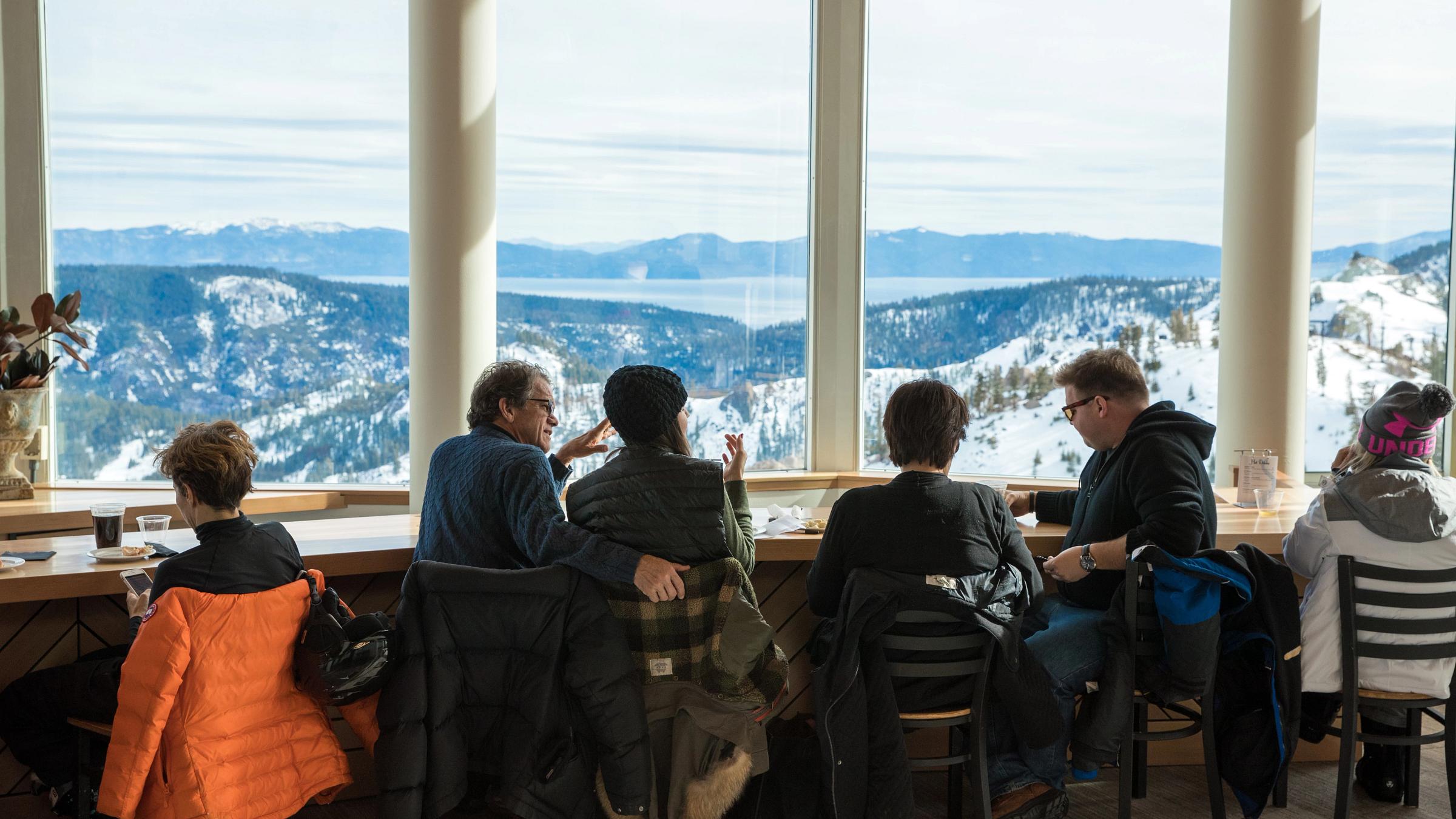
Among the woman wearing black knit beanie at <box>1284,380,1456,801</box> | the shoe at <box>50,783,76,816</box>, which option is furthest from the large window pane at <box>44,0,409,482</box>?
the woman wearing black knit beanie at <box>1284,380,1456,801</box>

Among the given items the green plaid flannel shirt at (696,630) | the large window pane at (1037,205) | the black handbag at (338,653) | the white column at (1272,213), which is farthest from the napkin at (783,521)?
the white column at (1272,213)

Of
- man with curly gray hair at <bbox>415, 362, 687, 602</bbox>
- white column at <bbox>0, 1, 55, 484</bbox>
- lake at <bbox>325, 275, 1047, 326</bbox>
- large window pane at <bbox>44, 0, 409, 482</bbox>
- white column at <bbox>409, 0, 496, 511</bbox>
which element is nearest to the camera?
man with curly gray hair at <bbox>415, 362, 687, 602</bbox>

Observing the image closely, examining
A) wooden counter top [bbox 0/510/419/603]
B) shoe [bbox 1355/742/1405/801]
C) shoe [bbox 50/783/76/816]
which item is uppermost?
wooden counter top [bbox 0/510/419/603]

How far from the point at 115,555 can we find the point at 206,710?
2.33 ft

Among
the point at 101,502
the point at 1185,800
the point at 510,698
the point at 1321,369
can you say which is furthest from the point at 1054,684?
the point at 101,502

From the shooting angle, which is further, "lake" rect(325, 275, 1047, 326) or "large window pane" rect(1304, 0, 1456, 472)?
"lake" rect(325, 275, 1047, 326)

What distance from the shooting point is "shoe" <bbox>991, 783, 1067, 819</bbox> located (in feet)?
9.34

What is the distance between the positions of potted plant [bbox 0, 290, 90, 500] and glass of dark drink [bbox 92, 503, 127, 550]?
207 cm

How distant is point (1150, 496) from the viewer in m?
2.76

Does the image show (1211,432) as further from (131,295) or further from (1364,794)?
(131,295)

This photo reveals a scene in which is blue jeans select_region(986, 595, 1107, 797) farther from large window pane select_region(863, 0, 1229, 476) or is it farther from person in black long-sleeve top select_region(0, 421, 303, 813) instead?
large window pane select_region(863, 0, 1229, 476)

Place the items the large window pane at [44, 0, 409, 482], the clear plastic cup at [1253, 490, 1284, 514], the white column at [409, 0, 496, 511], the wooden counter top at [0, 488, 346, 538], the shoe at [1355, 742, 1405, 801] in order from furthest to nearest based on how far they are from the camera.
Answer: the large window pane at [44, 0, 409, 482], the white column at [409, 0, 496, 511], the wooden counter top at [0, 488, 346, 538], the clear plastic cup at [1253, 490, 1284, 514], the shoe at [1355, 742, 1405, 801]

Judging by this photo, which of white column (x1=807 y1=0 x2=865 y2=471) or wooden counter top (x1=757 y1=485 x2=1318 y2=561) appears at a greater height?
white column (x1=807 y1=0 x2=865 y2=471)

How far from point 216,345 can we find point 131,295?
46 cm
